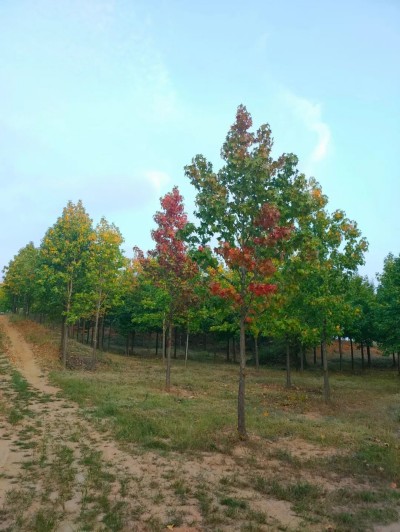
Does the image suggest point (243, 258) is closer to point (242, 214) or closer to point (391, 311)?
→ point (242, 214)

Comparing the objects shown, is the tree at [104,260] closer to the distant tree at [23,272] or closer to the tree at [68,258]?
the tree at [68,258]

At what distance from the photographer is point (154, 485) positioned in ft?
26.1

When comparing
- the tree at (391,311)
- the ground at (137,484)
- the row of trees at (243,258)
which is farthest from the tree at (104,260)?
the tree at (391,311)

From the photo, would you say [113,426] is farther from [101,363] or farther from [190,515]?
[101,363]

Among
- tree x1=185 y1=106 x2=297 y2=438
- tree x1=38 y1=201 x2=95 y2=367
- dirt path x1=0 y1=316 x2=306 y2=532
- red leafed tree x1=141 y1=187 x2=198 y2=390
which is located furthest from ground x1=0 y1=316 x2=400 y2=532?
tree x1=38 y1=201 x2=95 y2=367

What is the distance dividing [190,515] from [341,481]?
407 cm

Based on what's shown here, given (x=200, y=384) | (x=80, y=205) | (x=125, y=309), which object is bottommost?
(x=200, y=384)

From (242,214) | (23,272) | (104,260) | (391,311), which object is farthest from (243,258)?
(23,272)

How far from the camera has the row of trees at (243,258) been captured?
12.1 m

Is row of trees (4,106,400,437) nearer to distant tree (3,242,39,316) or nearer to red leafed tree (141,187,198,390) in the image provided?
red leafed tree (141,187,198,390)

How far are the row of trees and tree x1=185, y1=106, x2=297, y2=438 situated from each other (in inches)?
1.4

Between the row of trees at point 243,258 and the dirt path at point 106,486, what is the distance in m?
3.79

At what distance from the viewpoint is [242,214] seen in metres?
12.5

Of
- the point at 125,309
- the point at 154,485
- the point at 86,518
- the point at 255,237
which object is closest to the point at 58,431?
the point at 154,485
